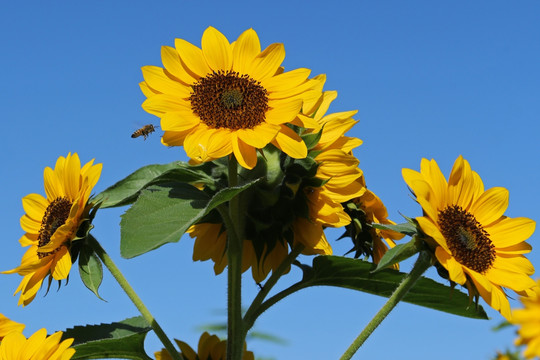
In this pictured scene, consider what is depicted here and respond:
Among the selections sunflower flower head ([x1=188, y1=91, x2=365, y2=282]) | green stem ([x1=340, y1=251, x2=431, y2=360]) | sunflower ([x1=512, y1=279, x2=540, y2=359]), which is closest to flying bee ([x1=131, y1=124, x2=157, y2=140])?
sunflower flower head ([x1=188, y1=91, x2=365, y2=282])

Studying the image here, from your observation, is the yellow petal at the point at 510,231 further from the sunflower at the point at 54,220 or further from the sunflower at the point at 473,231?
the sunflower at the point at 54,220

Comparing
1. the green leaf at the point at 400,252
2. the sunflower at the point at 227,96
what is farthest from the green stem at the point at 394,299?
the sunflower at the point at 227,96

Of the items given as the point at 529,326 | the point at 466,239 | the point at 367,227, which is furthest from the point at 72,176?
the point at 529,326

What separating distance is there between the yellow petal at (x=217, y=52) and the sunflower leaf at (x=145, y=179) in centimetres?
31

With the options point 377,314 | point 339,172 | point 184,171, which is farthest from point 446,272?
point 184,171

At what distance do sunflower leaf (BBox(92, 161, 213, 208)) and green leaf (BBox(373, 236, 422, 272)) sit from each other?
54cm

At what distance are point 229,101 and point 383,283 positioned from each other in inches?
31.2

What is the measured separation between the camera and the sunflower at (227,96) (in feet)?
6.72

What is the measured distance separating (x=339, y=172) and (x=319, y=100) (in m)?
0.23

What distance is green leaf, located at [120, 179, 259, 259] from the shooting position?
1884 mm

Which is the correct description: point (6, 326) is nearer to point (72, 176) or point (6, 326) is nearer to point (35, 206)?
point (35, 206)

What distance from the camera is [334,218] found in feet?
7.45

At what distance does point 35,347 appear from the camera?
88.7 inches

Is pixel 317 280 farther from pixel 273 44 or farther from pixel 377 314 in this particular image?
pixel 273 44
